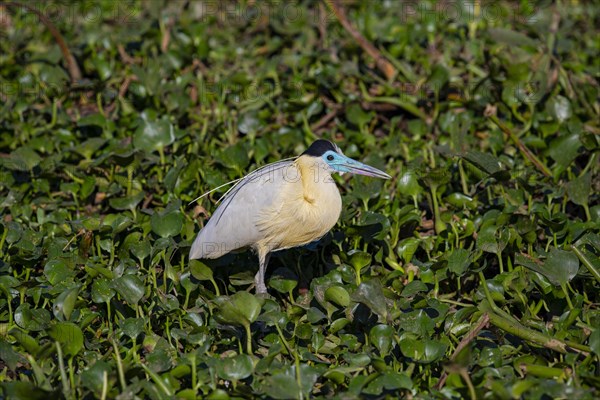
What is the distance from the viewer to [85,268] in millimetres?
5617

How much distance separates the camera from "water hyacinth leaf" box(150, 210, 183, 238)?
19.8 feet

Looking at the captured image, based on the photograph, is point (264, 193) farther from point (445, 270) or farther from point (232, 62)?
point (232, 62)

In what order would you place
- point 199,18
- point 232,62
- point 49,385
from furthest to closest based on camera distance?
1. point 199,18
2. point 232,62
3. point 49,385

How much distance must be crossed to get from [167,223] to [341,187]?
1.63m

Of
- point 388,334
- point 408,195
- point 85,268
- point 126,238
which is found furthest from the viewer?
point 408,195

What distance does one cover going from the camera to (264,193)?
573 centimetres

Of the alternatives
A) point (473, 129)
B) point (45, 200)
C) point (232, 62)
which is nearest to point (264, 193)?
point (45, 200)

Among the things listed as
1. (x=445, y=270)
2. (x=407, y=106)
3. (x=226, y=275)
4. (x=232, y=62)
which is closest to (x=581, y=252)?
(x=445, y=270)

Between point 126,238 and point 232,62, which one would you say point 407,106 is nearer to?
point 232,62

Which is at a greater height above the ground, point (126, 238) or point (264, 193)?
point (264, 193)

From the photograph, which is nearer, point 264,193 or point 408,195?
point 264,193

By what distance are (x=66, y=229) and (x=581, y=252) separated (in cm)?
360

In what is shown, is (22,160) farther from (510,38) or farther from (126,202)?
(510,38)

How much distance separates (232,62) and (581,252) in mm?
4859
